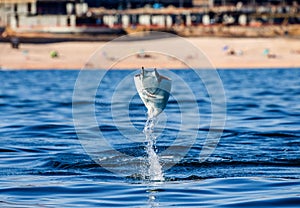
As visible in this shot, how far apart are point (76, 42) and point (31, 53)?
29.9 ft

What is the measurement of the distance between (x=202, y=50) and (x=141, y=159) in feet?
242

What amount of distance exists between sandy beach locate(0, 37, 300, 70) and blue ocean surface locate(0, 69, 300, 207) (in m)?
46.8

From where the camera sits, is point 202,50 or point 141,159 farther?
point 202,50

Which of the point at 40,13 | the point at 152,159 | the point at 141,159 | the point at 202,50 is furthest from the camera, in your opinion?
the point at 40,13

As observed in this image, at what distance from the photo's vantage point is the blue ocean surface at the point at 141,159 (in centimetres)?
1277

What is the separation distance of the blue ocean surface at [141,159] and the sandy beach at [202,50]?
4681 centimetres

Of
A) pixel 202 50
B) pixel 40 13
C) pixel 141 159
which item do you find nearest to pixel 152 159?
pixel 141 159

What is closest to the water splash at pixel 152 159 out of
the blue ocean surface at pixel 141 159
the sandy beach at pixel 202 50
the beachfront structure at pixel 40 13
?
the blue ocean surface at pixel 141 159

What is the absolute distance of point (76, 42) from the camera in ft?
314

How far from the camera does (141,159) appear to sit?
56.6 ft

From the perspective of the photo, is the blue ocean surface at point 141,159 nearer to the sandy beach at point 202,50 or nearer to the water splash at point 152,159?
the water splash at point 152,159

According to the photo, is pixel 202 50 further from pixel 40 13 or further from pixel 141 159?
pixel 141 159

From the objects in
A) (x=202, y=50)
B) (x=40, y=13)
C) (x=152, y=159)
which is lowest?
(x=202, y=50)

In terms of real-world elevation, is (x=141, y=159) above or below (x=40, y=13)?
above
